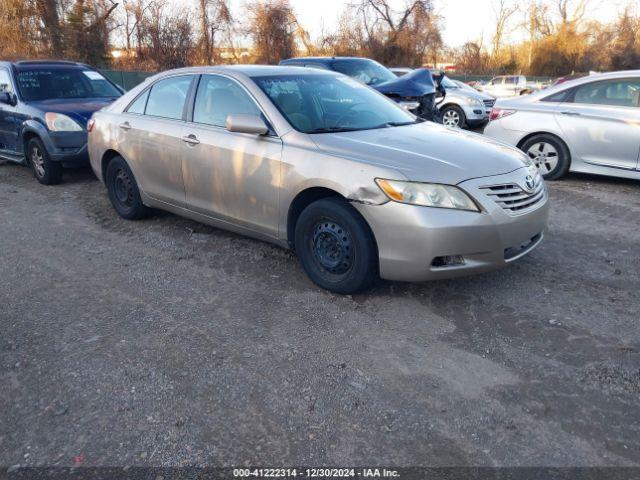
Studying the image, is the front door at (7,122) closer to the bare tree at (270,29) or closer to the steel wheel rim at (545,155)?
the steel wheel rim at (545,155)

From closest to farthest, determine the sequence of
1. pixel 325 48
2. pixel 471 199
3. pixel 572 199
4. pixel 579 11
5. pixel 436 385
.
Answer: pixel 436 385, pixel 471 199, pixel 572 199, pixel 325 48, pixel 579 11

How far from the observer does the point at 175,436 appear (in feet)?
8.38

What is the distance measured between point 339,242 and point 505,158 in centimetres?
139

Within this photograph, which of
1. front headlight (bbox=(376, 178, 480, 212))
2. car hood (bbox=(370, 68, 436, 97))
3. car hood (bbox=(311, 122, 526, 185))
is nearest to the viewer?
front headlight (bbox=(376, 178, 480, 212))

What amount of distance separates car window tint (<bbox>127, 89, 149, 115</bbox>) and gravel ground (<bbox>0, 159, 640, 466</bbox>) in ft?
4.71

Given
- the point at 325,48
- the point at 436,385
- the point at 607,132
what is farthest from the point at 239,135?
the point at 325,48

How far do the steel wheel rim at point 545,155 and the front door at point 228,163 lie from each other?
4791mm

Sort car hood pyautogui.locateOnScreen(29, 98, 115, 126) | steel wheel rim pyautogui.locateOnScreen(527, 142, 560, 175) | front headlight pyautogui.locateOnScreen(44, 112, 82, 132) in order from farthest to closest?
steel wheel rim pyautogui.locateOnScreen(527, 142, 560, 175)
car hood pyautogui.locateOnScreen(29, 98, 115, 126)
front headlight pyautogui.locateOnScreen(44, 112, 82, 132)

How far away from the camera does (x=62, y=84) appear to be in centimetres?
820

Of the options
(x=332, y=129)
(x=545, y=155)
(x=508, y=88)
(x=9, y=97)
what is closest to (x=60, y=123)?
(x=9, y=97)

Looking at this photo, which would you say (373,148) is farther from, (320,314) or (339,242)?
(320,314)

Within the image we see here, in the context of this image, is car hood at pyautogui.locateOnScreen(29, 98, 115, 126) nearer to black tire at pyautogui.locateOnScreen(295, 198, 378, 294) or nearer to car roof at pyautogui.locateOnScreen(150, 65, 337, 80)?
car roof at pyautogui.locateOnScreen(150, 65, 337, 80)

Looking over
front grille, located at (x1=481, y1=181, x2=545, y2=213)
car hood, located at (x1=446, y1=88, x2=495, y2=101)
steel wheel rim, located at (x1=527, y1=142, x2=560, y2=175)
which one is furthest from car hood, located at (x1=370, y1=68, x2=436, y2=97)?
front grille, located at (x1=481, y1=181, x2=545, y2=213)

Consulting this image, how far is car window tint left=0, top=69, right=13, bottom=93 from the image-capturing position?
7.89 m
